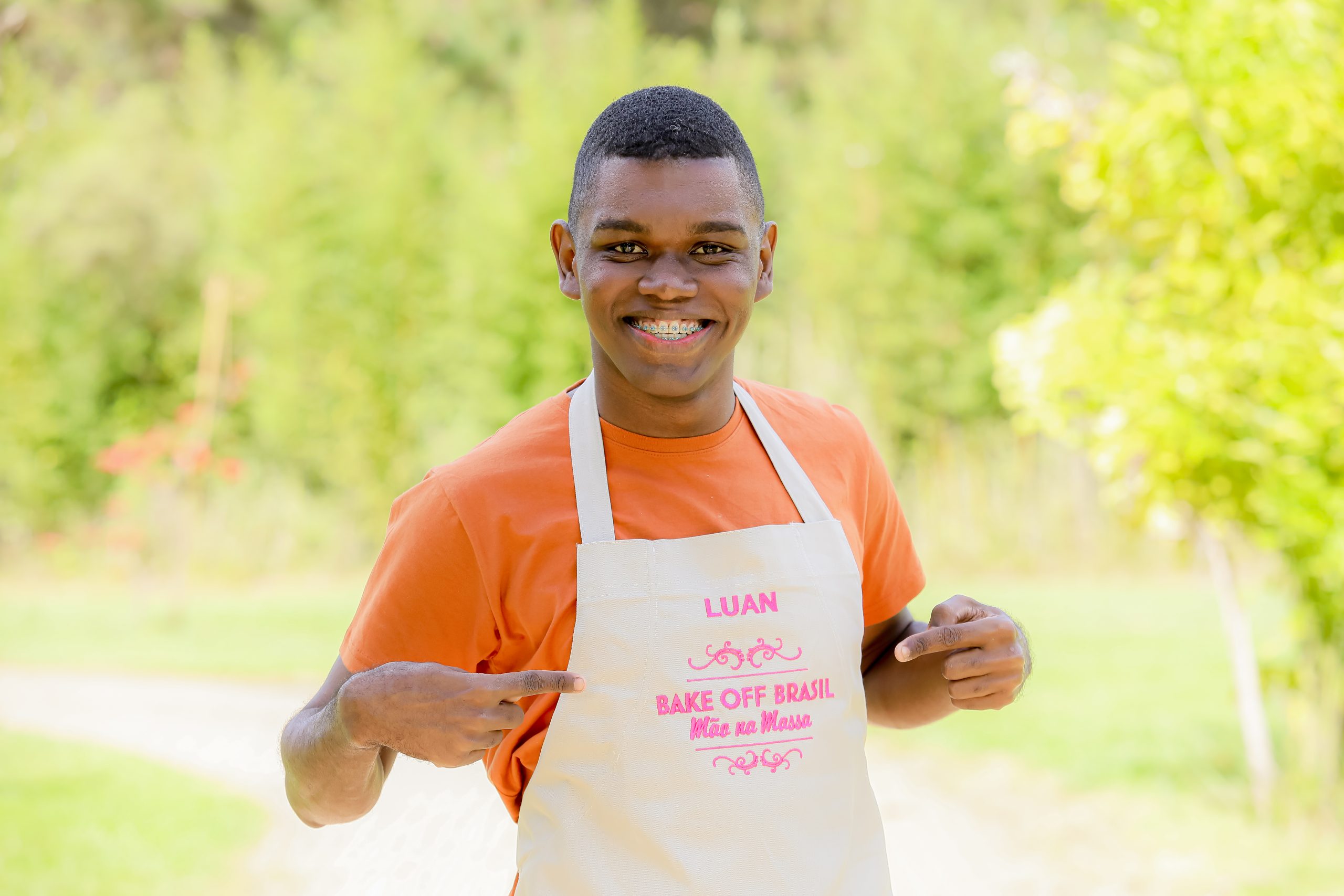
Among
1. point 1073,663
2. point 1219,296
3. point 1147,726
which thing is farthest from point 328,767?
point 1073,663

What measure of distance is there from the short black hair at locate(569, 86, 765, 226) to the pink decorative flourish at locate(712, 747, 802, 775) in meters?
0.57

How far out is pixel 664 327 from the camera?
1210mm

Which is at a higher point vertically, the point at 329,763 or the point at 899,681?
the point at 899,681

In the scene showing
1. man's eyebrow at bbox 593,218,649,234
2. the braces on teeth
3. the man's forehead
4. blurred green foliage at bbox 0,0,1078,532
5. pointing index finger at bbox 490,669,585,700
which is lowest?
pointing index finger at bbox 490,669,585,700

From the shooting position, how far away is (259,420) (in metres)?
9.22

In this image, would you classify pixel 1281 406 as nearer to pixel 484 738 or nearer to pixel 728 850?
pixel 728 850

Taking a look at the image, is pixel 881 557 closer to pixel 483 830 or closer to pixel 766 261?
pixel 766 261

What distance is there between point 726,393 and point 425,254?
26.9 feet

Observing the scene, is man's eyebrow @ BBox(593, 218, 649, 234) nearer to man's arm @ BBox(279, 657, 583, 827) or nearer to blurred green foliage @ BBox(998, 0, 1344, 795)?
man's arm @ BBox(279, 657, 583, 827)

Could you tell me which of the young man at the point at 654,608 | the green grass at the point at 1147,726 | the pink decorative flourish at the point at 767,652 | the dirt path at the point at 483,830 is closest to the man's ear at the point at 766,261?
the young man at the point at 654,608

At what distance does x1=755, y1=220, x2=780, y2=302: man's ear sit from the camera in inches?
52.8

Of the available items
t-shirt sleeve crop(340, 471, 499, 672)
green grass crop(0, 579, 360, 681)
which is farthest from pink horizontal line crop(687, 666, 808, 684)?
green grass crop(0, 579, 360, 681)

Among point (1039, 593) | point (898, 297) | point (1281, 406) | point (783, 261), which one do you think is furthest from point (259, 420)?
point (1281, 406)

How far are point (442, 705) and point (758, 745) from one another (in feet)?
1.16
